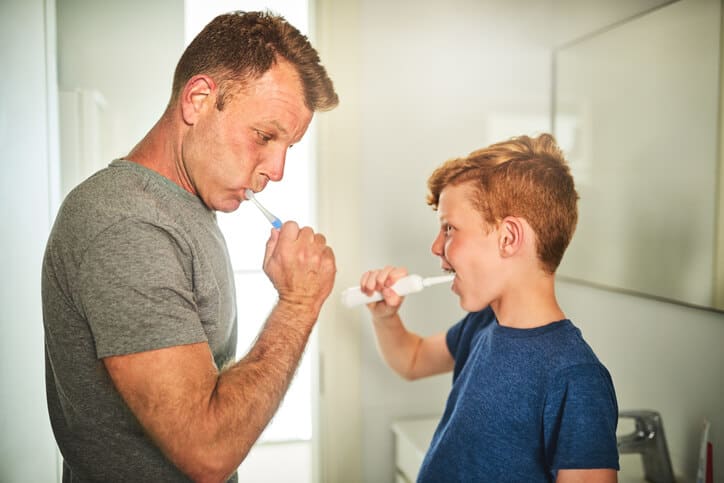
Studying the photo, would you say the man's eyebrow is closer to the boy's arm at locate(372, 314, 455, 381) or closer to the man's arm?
the man's arm

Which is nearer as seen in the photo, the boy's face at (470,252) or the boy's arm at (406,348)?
the boy's face at (470,252)

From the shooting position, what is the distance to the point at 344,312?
4.33ft

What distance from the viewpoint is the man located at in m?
0.54

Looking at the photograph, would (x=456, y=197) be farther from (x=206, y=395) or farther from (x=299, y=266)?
(x=206, y=395)

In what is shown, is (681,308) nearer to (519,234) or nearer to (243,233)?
(519,234)

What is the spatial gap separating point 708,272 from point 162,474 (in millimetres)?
920

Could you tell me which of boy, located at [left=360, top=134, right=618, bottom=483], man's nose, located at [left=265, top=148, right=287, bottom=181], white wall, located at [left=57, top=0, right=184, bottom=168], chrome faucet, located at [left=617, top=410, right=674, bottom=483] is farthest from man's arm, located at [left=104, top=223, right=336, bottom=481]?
white wall, located at [left=57, top=0, right=184, bottom=168]

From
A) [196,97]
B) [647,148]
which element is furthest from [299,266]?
[647,148]

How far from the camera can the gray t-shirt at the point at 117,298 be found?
0.55 m

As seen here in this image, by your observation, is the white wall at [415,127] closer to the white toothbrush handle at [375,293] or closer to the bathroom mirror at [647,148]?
the bathroom mirror at [647,148]

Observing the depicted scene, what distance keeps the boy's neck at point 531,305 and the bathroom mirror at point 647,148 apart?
0.37 meters

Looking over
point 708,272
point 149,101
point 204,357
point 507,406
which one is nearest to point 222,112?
point 204,357

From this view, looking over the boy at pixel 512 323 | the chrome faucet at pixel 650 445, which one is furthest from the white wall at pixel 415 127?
the boy at pixel 512 323

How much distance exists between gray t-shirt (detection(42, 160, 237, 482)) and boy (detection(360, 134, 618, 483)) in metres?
0.36
